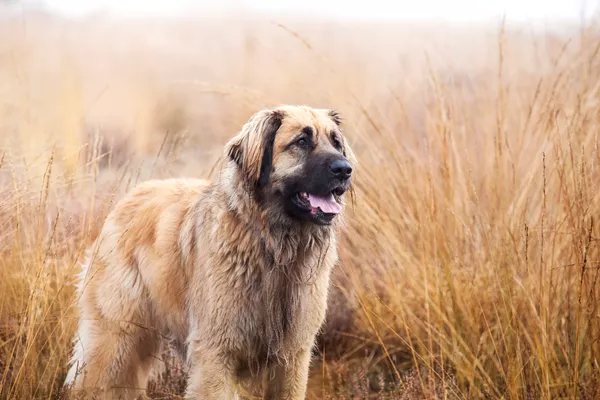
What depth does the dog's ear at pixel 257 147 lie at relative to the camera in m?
2.97

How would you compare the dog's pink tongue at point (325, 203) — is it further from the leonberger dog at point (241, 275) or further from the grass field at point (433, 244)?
the grass field at point (433, 244)

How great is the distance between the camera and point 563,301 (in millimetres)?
3029

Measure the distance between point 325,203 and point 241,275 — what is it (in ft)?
1.67

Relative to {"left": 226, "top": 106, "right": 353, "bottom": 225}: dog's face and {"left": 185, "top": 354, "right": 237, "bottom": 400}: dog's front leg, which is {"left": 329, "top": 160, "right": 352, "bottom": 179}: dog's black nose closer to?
{"left": 226, "top": 106, "right": 353, "bottom": 225}: dog's face

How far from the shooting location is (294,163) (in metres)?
3.00

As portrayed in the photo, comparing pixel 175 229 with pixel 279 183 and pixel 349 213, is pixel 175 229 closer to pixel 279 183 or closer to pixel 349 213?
pixel 279 183

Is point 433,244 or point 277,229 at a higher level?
point 277,229

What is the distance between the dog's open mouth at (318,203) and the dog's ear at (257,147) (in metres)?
0.20

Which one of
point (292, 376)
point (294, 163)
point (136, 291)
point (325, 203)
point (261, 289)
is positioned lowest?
point (292, 376)

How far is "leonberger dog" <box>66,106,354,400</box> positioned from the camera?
9.56 feet

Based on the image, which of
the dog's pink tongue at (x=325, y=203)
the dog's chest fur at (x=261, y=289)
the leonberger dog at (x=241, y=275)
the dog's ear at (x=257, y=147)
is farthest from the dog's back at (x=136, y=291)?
the dog's pink tongue at (x=325, y=203)

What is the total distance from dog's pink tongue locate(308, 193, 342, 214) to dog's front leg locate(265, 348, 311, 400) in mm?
696

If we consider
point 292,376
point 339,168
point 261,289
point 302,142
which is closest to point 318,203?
point 339,168

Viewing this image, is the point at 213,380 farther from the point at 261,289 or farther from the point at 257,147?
the point at 257,147
